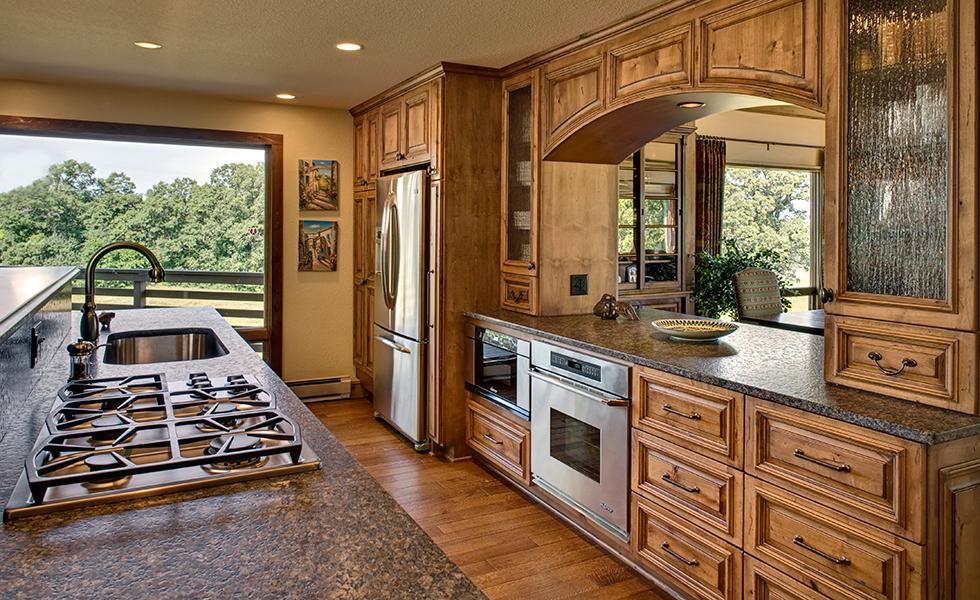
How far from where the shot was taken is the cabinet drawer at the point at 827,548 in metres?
1.81

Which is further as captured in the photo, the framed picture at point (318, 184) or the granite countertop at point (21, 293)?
the framed picture at point (318, 184)

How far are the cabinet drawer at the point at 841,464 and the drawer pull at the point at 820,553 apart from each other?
133 mm

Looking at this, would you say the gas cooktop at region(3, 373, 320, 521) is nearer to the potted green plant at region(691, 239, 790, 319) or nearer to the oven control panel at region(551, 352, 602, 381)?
the oven control panel at region(551, 352, 602, 381)

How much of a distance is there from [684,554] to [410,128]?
3083mm

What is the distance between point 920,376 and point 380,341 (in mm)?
3535

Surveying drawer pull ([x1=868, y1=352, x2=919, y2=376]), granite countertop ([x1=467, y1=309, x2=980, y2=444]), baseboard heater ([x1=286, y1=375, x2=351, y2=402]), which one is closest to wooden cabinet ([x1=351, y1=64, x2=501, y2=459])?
granite countertop ([x1=467, y1=309, x2=980, y2=444])

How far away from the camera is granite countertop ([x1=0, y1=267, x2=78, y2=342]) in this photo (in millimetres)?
1434

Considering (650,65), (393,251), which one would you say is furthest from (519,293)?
(650,65)

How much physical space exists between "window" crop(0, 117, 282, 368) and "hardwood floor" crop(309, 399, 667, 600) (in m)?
1.98

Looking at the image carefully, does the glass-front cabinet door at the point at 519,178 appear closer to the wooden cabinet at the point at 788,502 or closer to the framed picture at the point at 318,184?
the wooden cabinet at the point at 788,502

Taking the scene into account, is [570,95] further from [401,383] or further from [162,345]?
[162,345]

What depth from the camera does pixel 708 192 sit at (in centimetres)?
653

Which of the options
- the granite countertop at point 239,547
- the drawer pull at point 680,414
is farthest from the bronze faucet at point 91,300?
the drawer pull at point 680,414

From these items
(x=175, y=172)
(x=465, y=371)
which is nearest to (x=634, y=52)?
(x=465, y=371)
